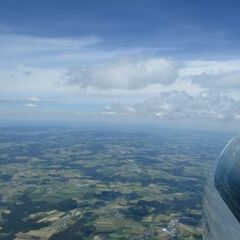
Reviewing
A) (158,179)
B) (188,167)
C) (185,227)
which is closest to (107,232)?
(185,227)

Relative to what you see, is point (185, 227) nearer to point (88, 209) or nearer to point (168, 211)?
point (168, 211)

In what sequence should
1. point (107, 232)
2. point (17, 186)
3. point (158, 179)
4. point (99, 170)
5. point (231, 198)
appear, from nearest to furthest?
1. point (231, 198)
2. point (107, 232)
3. point (17, 186)
4. point (158, 179)
5. point (99, 170)

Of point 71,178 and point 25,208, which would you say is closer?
point 25,208

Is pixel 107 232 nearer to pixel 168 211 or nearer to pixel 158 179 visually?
pixel 168 211

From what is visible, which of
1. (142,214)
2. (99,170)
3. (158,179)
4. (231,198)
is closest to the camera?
(231,198)

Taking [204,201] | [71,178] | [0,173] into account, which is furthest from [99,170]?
[204,201]

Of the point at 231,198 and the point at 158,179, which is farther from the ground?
the point at 231,198
